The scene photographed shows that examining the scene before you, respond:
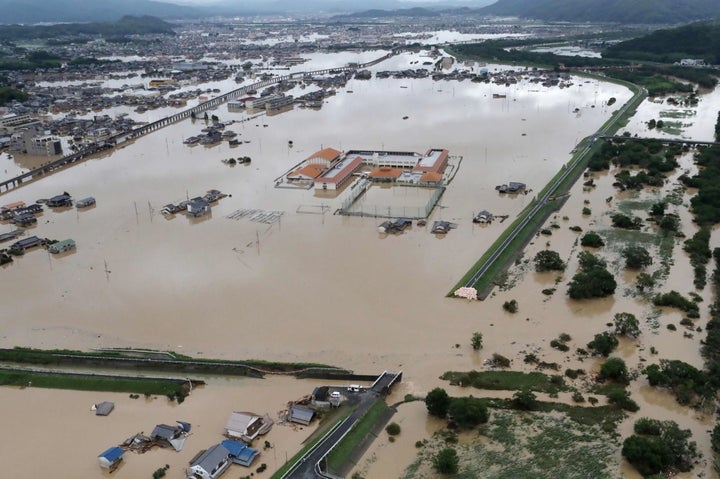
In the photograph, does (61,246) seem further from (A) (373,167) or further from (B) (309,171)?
(A) (373,167)

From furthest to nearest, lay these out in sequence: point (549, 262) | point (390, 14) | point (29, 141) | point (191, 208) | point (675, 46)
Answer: point (390, 14) → point (675, 46) → point (29, 141) → point (191, 208) → point (549, 262)

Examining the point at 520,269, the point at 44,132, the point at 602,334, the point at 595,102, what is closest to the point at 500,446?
the point at 602,334

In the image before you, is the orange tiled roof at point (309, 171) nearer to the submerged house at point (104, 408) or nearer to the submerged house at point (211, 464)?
the submerged house at point (104, 408)

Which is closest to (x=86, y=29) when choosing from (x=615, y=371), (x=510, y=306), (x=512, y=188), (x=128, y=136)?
(x=128, y=136)

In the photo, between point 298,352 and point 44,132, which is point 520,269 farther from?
point 44,132

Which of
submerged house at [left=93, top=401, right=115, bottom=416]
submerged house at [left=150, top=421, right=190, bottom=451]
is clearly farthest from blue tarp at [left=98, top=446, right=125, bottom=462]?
submerged house at [left=93, top=401, right=115, bottom=416]

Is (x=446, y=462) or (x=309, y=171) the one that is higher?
(x=309, y=171)

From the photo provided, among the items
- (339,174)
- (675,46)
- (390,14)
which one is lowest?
(339,174)
